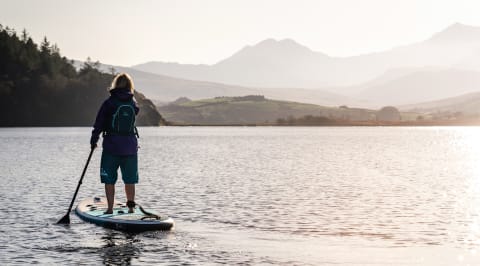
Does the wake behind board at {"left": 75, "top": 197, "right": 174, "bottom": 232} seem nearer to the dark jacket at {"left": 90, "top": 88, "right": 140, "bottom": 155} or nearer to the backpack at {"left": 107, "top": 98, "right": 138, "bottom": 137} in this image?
the dark jacket at {"left": 90, "top": 88, "right": 140, "bottom": 155}

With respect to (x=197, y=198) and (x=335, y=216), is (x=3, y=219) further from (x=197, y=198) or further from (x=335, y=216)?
(x=335, y=216)

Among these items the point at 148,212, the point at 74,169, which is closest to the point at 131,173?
the point at 148,212

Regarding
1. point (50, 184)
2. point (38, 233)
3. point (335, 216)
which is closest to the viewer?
point (38, 233)

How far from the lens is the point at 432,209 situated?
2655cm

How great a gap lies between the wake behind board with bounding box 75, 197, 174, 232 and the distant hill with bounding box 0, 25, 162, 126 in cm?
16405

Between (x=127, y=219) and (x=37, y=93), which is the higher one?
(x=37, y=93)

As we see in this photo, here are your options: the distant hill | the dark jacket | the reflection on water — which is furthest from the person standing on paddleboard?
the distant hill

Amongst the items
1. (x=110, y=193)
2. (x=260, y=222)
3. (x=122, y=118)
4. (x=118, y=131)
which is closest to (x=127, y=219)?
(x=110, y=193)

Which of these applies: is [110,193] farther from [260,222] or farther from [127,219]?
[260,222]

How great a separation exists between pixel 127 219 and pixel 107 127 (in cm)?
267

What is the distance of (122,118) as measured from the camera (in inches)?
791

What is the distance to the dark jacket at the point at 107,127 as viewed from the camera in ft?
65.6

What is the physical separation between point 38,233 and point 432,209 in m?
14.5

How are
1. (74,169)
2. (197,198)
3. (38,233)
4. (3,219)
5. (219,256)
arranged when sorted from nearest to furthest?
(219,256) < (38,233) < (3,219) < (197,198) < (74,169)
